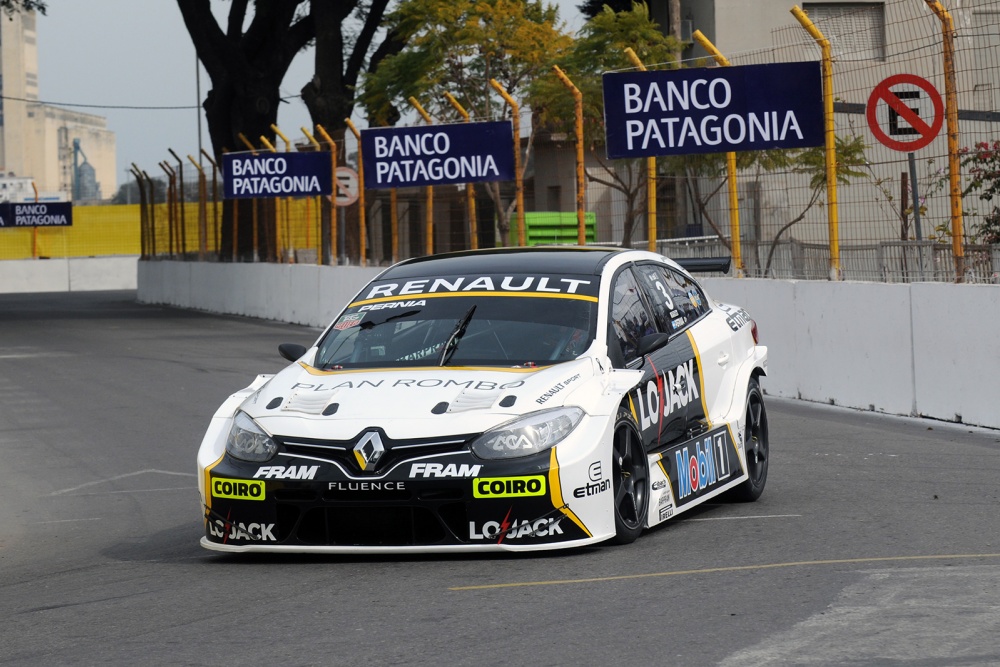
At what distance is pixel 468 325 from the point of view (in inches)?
308

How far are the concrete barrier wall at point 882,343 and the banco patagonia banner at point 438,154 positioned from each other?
6.07m

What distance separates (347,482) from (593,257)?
2.17m

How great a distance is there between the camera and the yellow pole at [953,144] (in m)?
12.2

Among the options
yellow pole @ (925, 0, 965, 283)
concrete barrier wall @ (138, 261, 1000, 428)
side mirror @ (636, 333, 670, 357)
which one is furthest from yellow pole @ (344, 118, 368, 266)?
side mirror @ (636, 333, 670, 357)

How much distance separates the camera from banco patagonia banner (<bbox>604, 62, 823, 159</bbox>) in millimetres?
14625

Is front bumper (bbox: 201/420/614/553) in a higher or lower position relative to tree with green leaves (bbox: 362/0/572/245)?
lower

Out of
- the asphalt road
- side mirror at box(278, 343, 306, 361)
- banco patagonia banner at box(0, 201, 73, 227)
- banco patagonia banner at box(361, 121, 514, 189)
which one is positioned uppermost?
banco patagonia banner at box(0, 201, 73, 227)

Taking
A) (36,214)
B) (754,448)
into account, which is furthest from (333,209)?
(36,214)

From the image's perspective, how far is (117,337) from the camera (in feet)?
83.5

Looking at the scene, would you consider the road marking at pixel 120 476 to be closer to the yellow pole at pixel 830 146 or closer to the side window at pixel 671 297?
the side window at pixel 671 297

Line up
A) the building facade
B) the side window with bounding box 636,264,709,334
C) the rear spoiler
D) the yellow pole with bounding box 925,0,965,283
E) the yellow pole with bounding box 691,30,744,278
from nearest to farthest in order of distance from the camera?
the side window with bounding box 636,264,709,334
the rear spoiler
the yellow pole with bounding box 925,0,965,283
the yellow pole with bounding box 691,30,744,278
the building facade

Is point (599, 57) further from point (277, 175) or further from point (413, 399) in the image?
point (413, 399)

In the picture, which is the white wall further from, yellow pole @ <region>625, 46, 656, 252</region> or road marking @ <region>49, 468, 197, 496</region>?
road marking @ <region>49, 468, 197, 496</region>

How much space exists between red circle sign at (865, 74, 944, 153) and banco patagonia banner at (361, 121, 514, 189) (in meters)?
8.30
